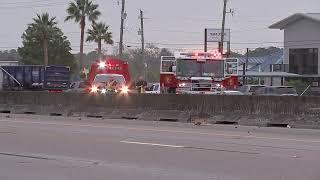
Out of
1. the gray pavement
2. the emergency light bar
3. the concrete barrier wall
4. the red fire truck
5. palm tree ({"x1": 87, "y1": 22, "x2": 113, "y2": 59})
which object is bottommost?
the gray pavement

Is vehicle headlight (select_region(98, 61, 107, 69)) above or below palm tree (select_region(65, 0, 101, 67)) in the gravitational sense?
below

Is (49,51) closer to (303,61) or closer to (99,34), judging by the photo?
(99,34)

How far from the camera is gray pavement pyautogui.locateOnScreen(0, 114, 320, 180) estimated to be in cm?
1047

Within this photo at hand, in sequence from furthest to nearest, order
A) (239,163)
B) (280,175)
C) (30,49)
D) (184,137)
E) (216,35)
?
1. (30,49)
2. (216,35)
3. (184,137)
4. (239,163)
5. (280,175)

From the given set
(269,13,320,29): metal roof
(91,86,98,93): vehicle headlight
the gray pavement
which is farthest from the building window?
the gray pavement

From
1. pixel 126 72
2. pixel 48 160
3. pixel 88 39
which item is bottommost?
pixel 48 160

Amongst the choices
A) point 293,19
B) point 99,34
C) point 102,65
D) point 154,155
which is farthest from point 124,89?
point 99,34

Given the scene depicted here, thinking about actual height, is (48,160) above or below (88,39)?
below

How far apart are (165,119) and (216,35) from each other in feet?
168

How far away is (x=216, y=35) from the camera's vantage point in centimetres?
7519

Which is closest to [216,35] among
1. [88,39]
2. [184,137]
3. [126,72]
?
[88,39]

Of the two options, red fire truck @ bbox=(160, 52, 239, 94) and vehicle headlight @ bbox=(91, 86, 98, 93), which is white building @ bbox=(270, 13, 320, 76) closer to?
vehicle headlight @ bbox=(91, 86, 98, 93)

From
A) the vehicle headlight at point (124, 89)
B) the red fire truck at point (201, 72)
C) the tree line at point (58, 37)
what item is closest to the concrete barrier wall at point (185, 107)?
the red fire truck at point (201, 72)

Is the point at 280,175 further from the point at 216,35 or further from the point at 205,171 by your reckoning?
the point at 216,35
